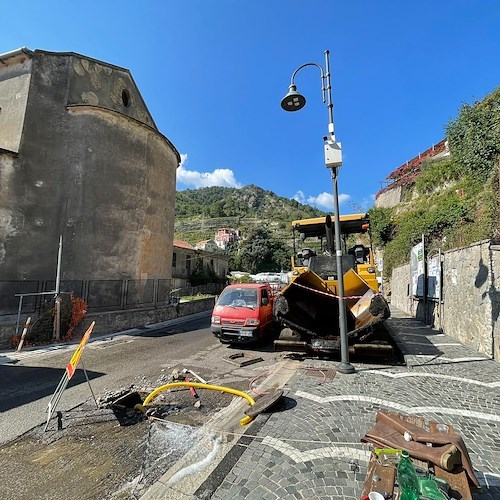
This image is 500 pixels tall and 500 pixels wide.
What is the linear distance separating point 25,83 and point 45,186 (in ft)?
17.4

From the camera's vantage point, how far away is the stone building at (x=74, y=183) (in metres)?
13.1

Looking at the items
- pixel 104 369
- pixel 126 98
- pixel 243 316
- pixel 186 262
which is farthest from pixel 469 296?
pixel 186 262

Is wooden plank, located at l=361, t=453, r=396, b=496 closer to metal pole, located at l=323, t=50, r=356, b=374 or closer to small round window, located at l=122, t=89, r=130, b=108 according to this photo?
metal pole, located at l=323, t=50, r=356, b=374

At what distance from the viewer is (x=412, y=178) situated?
2878 cm

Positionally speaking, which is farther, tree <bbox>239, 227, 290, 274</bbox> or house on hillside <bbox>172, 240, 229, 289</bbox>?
tree <bbox>239, 227, 290, 274</bbox>

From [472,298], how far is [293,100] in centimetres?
680

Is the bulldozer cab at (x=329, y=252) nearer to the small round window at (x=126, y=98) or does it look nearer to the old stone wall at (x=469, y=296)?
the old stone wall at (x=469, y=296)

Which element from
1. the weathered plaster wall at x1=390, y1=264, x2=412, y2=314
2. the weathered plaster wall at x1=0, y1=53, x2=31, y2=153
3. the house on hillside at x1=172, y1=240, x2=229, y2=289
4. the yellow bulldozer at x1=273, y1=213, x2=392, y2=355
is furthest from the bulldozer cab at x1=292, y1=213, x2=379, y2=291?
the house on hillside at x1=172, y1=240, x2=229, y2=289

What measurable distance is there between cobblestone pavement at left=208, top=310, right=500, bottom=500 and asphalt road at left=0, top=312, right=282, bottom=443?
2376mm

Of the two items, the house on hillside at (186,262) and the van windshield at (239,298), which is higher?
the house on hillside at (186,262)

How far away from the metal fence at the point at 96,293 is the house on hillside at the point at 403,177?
78.7 ft

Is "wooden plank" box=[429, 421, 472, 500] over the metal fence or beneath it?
beneath

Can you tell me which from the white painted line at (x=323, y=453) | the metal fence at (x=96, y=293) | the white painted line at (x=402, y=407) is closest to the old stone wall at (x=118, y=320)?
the metal fence at (x=96, y=293)

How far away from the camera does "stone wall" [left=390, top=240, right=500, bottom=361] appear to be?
6715 mm
